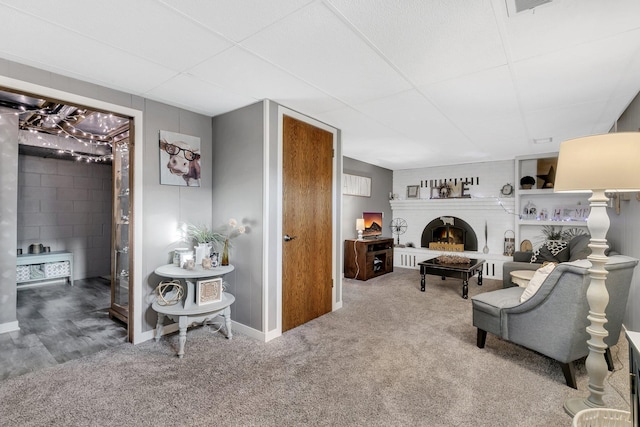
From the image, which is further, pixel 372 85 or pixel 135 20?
pixel 372 85

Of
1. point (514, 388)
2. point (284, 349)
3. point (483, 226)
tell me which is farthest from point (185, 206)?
point (483, 226)

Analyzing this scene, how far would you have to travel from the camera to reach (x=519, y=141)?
4.55 meters

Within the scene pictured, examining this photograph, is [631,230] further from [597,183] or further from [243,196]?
[243,196]

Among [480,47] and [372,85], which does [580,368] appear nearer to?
[480,47]

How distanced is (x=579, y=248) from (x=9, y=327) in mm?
6564

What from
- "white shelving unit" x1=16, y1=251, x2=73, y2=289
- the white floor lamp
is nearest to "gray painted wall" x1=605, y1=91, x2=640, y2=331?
the white floor lamp

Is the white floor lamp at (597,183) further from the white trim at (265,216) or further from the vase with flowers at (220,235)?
the vase with flowers at (220,235)

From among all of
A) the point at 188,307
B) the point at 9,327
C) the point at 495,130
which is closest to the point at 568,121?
the point at 495,130

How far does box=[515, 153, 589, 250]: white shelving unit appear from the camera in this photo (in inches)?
210

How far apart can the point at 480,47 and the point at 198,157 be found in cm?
277

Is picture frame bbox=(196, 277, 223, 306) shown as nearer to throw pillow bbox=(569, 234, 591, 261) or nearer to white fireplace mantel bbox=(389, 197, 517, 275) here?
throw pillow bbox=(569, 234, 591, 261)

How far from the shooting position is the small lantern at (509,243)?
5828 millimetres

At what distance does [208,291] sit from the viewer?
2.84 m

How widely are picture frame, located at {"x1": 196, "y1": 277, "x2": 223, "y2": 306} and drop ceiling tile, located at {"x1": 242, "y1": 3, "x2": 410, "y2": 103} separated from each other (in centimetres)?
198
